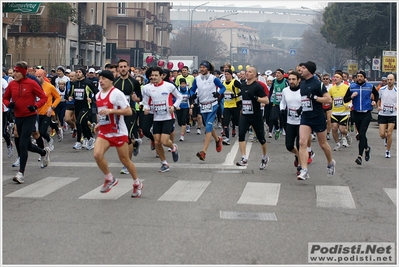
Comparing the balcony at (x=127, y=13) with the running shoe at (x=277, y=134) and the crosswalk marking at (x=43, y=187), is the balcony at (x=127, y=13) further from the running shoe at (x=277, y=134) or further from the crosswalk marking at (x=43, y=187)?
the crosswalk marking at (x=43, y=187)

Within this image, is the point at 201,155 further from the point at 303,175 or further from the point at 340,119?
the point at 340,119

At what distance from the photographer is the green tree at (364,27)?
2295 inches

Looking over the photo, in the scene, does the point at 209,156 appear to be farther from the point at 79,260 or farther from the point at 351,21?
the point at 351,21

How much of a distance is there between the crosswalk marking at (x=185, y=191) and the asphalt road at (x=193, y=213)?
14mm

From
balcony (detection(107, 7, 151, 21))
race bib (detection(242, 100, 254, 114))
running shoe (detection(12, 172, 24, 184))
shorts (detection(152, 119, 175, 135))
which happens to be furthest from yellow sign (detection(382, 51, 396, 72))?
balcony (detection(107, 7, 151, 21))

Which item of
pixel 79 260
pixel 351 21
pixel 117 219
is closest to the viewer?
pixel 79 260

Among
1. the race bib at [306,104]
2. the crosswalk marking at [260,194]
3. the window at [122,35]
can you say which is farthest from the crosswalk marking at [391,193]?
the window at [122,35]

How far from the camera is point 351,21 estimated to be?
61.9 metres

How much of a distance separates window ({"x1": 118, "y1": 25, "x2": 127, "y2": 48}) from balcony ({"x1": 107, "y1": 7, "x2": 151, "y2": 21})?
1.22 meters

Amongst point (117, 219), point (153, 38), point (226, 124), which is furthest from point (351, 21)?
point (117, 219)

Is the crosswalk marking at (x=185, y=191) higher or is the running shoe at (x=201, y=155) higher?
the running shoe at (x=201, y=155)

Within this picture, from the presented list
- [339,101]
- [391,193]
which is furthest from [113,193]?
[339,101]

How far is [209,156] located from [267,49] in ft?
569

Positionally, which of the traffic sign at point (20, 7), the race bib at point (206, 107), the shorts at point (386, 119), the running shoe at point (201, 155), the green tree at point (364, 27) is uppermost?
the green tree at point (364, 27)
